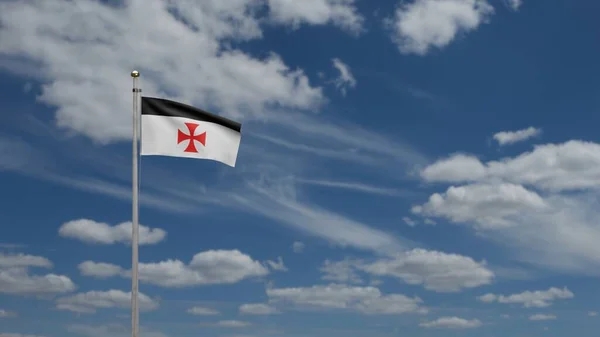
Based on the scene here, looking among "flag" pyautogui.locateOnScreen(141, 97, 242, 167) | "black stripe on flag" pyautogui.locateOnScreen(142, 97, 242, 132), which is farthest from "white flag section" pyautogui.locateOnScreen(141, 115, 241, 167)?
"black stripe on flag" pyautogui.locateOnScreen(142, 97, 242, 132)

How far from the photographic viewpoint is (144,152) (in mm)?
53406

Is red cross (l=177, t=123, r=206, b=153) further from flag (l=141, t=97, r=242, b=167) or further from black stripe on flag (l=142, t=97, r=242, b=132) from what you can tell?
black stripe on flag (l=142, t=97, r=242, b=132)

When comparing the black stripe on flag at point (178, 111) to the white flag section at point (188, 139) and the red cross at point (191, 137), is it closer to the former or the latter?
the white flag section at point (188, 139)

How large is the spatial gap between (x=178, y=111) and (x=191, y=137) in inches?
65.8

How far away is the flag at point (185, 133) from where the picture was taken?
5397 centimetres

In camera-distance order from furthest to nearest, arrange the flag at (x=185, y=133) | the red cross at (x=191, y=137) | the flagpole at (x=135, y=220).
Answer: the red cross at (x=191, y=137) → the flag at (x=185, y=133) → the flagpole at (x=135, y=220)

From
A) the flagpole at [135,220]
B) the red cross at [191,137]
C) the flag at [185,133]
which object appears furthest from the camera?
the red cross at [191,137]

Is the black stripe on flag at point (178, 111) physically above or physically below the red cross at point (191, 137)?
above

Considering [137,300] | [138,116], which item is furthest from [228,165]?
[137,300]

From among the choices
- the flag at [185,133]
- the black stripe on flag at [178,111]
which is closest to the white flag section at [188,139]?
the flag at [185,133]

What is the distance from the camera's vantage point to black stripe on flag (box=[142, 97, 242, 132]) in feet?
177

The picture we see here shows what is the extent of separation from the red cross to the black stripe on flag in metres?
0.58

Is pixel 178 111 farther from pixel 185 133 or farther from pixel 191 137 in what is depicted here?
pixel 191 137

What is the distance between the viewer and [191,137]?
54.6 m
